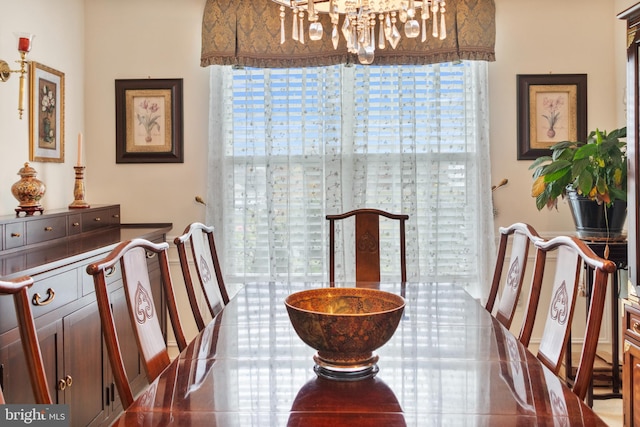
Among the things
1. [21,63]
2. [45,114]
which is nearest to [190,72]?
[45,114]

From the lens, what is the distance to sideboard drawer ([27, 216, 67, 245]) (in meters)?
2.41

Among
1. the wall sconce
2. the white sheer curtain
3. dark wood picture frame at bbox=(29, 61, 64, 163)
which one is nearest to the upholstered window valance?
the white sheer curtain

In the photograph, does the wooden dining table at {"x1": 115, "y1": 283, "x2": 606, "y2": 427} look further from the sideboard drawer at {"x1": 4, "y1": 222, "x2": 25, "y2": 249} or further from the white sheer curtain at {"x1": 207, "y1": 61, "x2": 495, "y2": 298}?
the white sheer curtain at {"x1": 207, "y1": 61, "x2": 495, "y2": 298}

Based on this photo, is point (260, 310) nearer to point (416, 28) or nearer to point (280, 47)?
point (416, 28)

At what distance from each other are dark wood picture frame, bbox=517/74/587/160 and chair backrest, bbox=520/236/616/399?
2.07 m

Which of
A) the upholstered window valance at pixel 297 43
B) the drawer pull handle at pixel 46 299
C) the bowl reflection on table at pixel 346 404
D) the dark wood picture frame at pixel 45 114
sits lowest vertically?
the bowl reflection on table at pixel 346 404

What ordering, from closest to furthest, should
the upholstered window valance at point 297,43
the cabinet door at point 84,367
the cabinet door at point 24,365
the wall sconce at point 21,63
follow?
the cabinet door at point 24,365 < the cabinet door at point 84,367 < the wall sconce at point 21,63 < the upholstered window valance at point 297,43

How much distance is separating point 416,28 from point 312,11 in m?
0.42

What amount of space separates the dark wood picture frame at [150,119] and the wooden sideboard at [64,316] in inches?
30.3

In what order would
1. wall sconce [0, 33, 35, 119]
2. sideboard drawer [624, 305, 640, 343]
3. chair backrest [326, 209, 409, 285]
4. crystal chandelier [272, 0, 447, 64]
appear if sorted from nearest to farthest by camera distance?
1. crystal chandelier [272, 0, 447, 64]
2. sideboard drawer [624, 305, 640, 343]
3. wall sconce [0, 33, 35, 119]
4. chair backrest [326, 209, 409, 285]

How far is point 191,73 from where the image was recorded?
11.7 feet

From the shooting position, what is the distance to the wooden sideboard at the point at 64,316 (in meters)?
1.79

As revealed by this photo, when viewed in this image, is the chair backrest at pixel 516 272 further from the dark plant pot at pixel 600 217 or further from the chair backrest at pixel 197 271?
the chair backrest at pixel 197 271

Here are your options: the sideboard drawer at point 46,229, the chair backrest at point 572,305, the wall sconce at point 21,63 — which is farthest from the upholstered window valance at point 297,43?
the chair backrest at point 572,305
